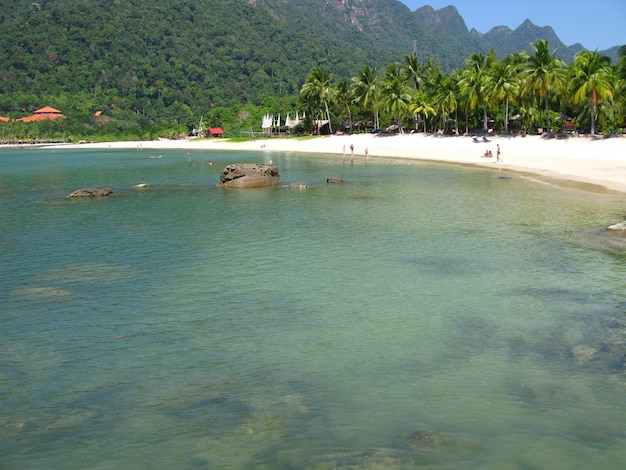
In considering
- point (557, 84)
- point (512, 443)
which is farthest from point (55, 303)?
point (557, 84)

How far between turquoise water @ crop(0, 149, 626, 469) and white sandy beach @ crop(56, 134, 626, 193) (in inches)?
713

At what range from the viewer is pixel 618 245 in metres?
19.1

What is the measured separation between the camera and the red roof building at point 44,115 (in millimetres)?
167275

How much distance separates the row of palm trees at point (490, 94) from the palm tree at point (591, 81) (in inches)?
3.4

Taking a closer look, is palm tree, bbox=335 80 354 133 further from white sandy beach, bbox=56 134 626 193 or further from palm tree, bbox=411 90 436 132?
palm tree, bbox=411 90 436 132

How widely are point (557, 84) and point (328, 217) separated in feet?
148

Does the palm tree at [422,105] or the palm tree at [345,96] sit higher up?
the palm tree at [345,96]

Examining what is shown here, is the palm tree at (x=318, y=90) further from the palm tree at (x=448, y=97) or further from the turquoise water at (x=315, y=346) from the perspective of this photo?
the turquoise water at (x=315, y=346)

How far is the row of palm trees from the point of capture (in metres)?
57.6

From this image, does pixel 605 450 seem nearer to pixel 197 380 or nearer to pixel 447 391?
pixel 447 391

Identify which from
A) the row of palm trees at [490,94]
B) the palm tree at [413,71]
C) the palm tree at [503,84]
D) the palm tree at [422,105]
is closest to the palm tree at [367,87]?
the row of palm trees at [490,94]

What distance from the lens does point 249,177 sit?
128 feet

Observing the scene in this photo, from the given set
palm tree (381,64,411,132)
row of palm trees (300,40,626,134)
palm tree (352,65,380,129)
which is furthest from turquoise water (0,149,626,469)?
palm tree (352,65,380,129)

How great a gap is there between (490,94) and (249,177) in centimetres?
3911
